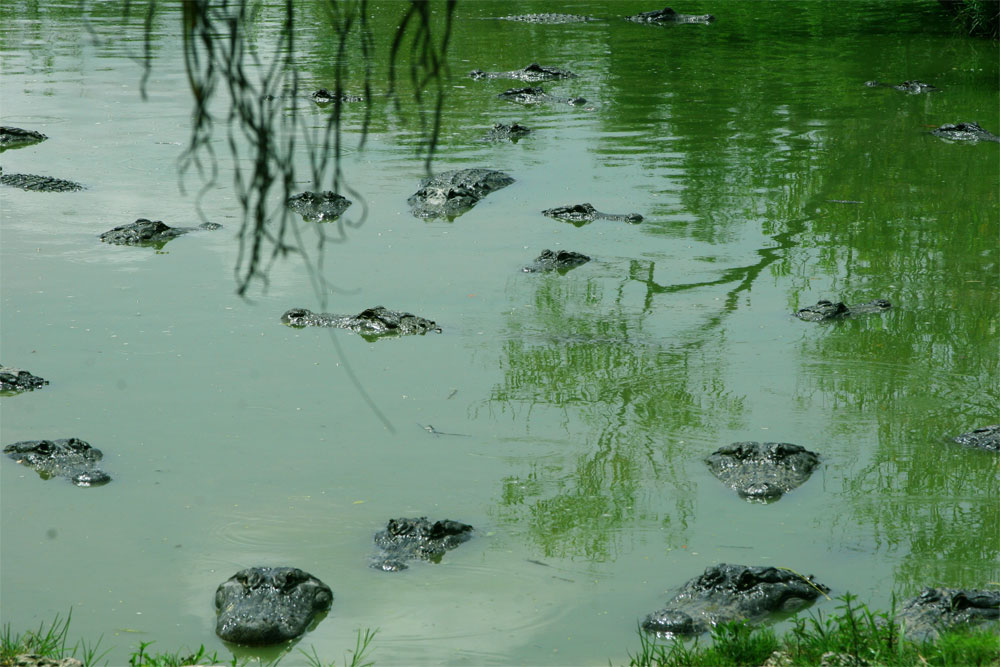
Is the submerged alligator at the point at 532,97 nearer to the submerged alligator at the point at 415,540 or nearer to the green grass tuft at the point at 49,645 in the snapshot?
the submerged alligator at the point at 415,540

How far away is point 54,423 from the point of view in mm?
5863

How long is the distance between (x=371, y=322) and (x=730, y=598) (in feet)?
A: 11.5

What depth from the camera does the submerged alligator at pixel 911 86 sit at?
14.0 m

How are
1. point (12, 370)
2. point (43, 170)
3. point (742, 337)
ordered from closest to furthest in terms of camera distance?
point (12, 370), point (742, 337), point (43, 170)

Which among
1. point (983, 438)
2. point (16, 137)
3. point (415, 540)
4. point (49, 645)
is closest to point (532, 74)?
point (16, 137)

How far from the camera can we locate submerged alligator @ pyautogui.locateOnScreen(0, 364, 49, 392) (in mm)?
6211

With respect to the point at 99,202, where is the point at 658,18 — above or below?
above

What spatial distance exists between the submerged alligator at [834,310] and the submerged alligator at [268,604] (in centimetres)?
396

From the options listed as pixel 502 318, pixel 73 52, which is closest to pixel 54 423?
pixel 502 318

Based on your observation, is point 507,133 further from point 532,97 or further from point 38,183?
point 38,183

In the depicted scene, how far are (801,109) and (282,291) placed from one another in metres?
7.51

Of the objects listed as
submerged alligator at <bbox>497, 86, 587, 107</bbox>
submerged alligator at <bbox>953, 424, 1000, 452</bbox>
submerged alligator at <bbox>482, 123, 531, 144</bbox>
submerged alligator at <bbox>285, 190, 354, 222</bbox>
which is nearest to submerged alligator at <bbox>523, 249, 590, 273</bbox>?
submerged alligator at <bbox>285, 190, 354, 222</bbox>

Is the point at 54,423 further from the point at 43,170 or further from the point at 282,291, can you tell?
the point at 43,170

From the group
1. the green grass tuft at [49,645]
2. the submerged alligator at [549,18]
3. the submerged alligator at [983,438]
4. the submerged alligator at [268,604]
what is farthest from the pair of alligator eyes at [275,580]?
the submerged alligator at [549,18]
